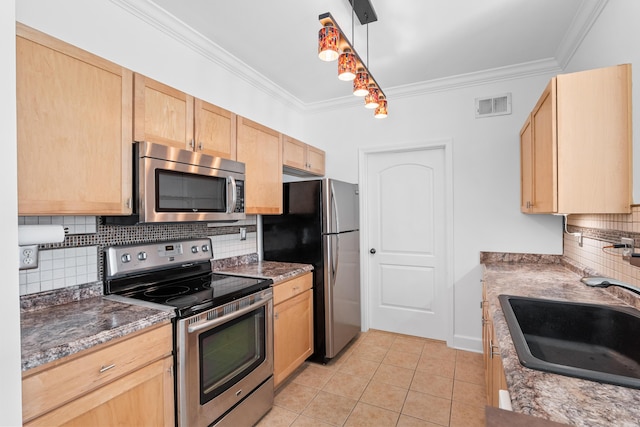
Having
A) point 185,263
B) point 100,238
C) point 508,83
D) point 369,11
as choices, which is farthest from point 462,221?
point 100,238

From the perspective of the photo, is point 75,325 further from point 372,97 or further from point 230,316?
point 372,97

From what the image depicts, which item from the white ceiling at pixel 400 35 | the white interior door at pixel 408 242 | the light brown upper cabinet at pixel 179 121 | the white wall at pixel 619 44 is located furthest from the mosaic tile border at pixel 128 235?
the white wall at pixel 619 44

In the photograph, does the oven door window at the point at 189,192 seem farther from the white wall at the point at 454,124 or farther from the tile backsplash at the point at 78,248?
the white wall at the point at 454,124

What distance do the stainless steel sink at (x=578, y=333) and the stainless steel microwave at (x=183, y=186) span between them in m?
1.73

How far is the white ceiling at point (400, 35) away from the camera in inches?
79.3

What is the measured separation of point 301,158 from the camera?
318 centimetres

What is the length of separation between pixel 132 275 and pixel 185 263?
0.37 meters

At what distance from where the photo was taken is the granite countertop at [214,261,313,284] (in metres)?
2.34

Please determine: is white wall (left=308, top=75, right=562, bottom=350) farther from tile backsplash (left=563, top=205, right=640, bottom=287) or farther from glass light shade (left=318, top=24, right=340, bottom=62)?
glass light shade (left=318, top=24, right=340, bottom=62)

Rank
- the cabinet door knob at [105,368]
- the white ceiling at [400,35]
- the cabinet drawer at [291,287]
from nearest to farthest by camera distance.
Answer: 1. the cabinet door knob at [105,368]
2. the white ceiling at [400,35]
3. the cabinet drawer at [291,287]

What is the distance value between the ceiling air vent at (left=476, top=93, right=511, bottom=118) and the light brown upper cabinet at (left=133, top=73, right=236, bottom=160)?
2299 mm

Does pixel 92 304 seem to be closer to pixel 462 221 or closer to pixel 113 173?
pixel 113 173

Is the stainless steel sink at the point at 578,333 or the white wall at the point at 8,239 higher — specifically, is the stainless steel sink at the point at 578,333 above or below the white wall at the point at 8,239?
below

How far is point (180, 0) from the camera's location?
1.94 meters
